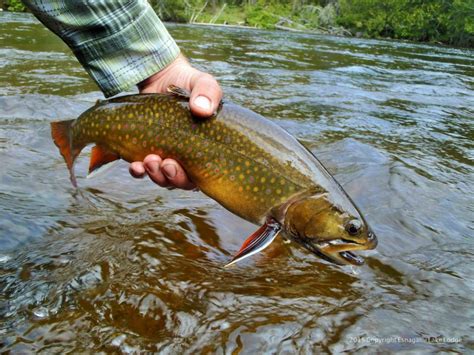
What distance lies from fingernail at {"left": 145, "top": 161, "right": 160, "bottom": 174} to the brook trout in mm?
53

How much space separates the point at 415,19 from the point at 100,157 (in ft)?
136

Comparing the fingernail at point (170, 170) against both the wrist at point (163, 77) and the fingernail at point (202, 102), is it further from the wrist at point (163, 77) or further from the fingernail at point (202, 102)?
the wrist at point (163, 77)

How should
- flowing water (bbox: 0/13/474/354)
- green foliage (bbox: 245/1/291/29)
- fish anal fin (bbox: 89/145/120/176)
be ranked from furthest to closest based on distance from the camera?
green foliage (bbox: 245/1/291/29) < fish anal fin (bbox: 89/145/120/176) < flowing water (bbox: 0/13/474/354)

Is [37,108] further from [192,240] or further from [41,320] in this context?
[41,320]

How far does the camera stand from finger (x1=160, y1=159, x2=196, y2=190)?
229 centimetres

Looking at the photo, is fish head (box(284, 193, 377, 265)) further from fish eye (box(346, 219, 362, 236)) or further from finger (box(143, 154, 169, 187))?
finger (box(143, 154, 169, 187))

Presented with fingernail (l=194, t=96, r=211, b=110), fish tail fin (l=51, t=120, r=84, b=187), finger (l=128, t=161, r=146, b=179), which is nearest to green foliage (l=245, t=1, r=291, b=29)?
fish tail fin (l=51, t=120, r=84, b=187)

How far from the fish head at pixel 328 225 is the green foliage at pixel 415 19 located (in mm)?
37534

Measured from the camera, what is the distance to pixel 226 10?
4672 centimetres

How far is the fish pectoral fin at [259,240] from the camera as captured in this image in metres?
1.99

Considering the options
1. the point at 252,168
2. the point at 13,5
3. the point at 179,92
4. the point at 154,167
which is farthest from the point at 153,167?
the point at 13,5

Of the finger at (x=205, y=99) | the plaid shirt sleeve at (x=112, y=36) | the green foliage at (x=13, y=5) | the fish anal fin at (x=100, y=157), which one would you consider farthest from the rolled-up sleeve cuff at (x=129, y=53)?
the green foliage at (x=13, y=5)

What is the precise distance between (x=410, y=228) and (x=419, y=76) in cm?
835

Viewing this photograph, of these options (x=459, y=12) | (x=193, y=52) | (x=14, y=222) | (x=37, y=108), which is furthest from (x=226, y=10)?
(x=14, y=222)
